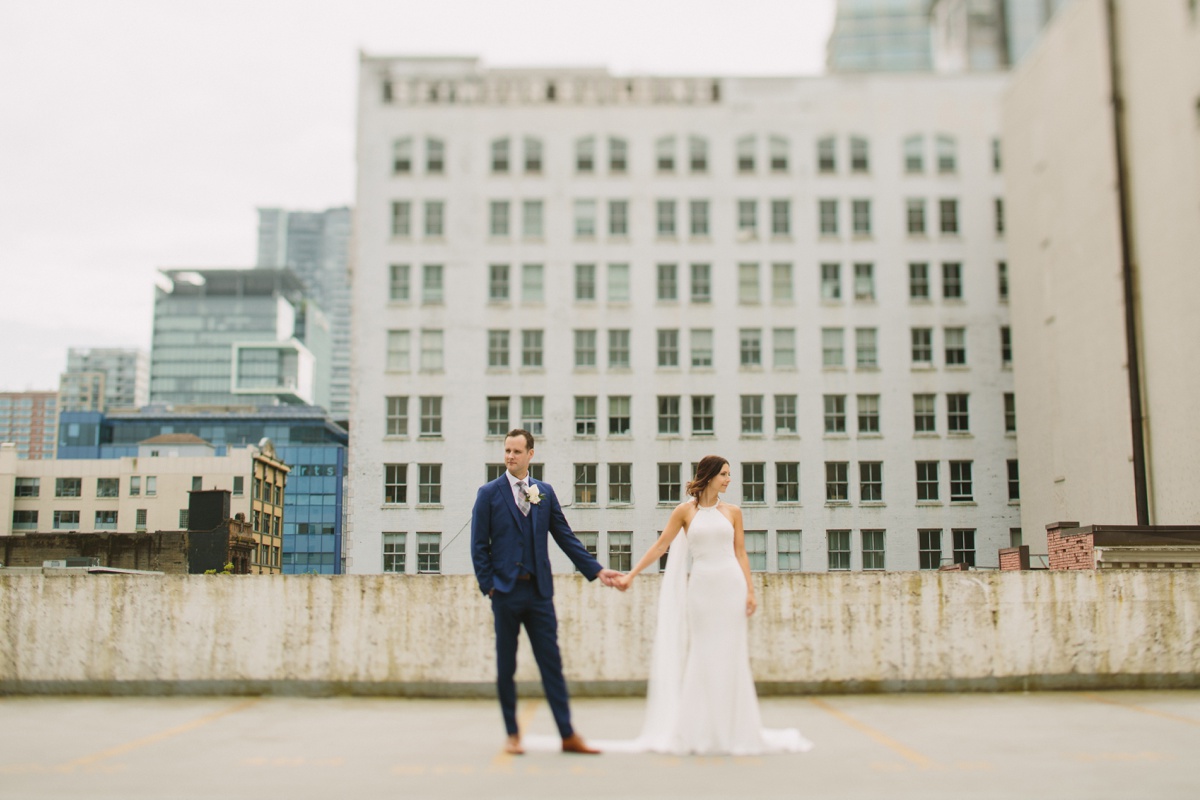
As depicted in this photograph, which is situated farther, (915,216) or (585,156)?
(585,156)

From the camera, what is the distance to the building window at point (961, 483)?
186 feet

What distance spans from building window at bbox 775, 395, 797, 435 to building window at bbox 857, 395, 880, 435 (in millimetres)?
3305

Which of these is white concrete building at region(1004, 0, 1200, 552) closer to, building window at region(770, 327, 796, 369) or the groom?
building window at region(770, 327, 796, 369)

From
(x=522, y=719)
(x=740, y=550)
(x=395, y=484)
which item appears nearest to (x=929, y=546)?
(x=395, y=484)

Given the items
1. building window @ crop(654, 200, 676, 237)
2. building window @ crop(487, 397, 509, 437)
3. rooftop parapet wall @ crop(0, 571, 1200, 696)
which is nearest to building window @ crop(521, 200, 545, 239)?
building window @ crop(654, 200, 676, 237)

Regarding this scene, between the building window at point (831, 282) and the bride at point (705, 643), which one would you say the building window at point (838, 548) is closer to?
the building window at point (831, 282)

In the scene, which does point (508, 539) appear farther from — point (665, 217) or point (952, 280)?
point (952, 280)

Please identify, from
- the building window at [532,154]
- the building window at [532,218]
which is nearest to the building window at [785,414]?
the building window at [532,218]

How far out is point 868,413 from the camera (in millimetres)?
57844

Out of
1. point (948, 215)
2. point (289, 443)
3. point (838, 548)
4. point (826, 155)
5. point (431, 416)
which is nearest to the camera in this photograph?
point (838, 548)

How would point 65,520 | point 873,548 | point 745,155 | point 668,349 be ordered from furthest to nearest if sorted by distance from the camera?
point 65,520
point 745,155
point 668,349
point 873,548

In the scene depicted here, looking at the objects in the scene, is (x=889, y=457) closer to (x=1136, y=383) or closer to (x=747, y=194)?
(x=747, y=194)

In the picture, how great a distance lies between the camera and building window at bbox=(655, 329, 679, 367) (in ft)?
191

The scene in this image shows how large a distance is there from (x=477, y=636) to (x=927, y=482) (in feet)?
163
